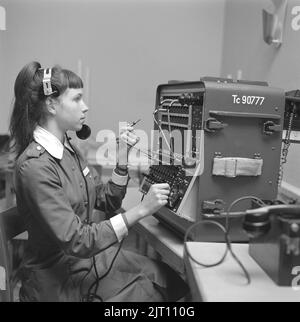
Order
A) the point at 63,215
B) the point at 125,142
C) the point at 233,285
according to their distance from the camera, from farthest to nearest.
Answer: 1. the point at 125,142
2. the point at 63,215
3. the point at 233,285

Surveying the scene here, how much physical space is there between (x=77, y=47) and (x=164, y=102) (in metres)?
1.64

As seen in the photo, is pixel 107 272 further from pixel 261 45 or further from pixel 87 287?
pixel 261 45

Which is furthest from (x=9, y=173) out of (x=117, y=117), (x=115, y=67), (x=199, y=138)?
(x=199, y=138)

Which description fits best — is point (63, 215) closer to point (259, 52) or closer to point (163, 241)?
point (163, 241)

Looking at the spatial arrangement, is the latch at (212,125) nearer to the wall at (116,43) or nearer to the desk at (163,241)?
the desk at (163,241)

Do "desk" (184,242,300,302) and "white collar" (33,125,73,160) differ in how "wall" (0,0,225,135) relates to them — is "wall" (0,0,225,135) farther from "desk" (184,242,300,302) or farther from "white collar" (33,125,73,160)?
"desk" (184,242,300,302)

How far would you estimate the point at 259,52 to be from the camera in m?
2.05

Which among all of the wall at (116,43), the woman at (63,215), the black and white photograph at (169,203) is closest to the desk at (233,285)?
the black and white photograph at (169,203)

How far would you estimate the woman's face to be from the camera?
118 centimetres

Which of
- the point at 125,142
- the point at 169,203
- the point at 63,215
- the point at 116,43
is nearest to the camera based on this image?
the point at 63,215

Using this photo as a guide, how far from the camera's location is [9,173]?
7.63 ft

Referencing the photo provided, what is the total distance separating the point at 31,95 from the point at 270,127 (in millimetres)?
764

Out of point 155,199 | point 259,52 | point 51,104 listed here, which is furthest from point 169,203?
point 259,52

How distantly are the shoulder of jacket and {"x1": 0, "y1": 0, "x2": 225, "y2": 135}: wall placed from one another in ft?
5.39
